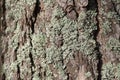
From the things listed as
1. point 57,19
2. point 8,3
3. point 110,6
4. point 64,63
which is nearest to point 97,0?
point 110,6

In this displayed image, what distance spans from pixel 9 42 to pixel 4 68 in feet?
0.36

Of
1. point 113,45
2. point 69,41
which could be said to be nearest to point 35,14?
point 69,41

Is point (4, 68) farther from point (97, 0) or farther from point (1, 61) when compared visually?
point (97, 0)

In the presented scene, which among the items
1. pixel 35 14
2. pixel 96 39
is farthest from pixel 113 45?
pixel 35 14

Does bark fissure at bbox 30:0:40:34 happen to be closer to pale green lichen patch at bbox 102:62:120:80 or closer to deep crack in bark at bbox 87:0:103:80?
deep crack in bark at bbox 87:0:103:80

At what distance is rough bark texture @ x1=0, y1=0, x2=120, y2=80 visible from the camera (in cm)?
131

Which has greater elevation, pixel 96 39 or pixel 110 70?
pixel 96 39

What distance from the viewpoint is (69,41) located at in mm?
1326

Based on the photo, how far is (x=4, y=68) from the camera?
1446mm

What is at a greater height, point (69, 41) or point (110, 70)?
point (69, 41)

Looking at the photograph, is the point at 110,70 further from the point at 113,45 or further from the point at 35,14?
the point at 35,14

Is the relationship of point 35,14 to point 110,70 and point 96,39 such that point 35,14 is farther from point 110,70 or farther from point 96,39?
point 110,70

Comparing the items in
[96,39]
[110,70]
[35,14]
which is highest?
[35,14]

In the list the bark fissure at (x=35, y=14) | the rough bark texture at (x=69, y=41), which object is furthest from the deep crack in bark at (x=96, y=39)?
the bark fissure at (x=35, y=14)
